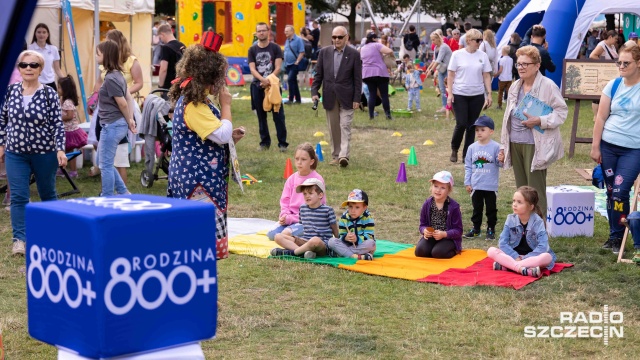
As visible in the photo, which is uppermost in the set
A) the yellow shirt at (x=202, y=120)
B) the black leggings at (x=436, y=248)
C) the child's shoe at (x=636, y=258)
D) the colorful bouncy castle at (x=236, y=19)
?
the colorful bouncy castle at (x=236, y=19)

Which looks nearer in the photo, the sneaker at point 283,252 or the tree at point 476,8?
the sneaker at point 283,252

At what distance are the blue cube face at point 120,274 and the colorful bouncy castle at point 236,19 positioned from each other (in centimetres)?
2718

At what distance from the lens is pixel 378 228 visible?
9578mm

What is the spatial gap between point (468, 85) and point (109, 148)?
18.3 feet

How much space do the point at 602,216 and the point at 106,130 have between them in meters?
5.51

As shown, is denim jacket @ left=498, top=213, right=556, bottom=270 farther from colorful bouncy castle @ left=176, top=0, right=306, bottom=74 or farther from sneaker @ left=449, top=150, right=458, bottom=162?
colorful bouncy castle @ left=176, top=0, right=306, bottom=74

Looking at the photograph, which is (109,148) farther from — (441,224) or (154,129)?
(441,224)

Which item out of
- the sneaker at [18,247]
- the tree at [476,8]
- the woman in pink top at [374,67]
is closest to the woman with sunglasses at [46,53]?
the sneaker at [18,247]

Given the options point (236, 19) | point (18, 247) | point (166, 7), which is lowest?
point (18, 247)

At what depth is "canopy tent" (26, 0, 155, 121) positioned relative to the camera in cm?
1543

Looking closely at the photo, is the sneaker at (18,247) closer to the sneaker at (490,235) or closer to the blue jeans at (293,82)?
the sneaker at (490,235)

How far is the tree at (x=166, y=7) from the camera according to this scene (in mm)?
53344

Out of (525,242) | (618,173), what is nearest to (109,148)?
(525,242)

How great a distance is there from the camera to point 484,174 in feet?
29.6
